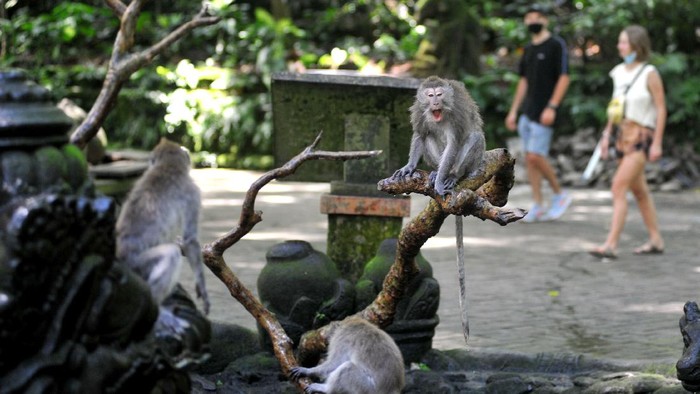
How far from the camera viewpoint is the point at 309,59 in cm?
1577

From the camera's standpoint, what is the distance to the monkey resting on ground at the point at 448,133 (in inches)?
195

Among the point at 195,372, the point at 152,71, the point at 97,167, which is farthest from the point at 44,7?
the point at 195,372

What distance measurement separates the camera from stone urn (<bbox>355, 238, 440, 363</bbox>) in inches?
211

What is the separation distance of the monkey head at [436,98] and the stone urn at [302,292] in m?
0.98

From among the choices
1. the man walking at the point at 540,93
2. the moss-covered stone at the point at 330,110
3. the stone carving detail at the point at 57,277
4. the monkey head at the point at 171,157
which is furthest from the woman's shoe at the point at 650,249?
the stone carving detail at the point at 57,277

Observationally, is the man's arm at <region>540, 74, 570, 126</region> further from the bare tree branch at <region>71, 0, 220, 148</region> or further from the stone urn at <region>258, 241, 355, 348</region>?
the bare tree branch at <region>71, 0, 220, 148</region>

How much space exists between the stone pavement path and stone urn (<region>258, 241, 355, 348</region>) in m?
0.97

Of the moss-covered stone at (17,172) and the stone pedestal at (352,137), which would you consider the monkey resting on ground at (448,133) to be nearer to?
the stone pedestal at (352,137)

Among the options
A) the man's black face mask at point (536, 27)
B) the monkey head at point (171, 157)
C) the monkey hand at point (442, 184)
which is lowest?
the monkey hand at point (442, 184)

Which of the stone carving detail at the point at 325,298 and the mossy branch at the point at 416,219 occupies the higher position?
the mossy branch at the point at 416,219

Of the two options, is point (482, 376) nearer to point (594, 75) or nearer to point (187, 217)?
point (187, 217)

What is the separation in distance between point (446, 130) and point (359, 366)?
4.24ft

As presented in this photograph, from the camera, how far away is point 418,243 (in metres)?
4.57

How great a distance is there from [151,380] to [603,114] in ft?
39.1
